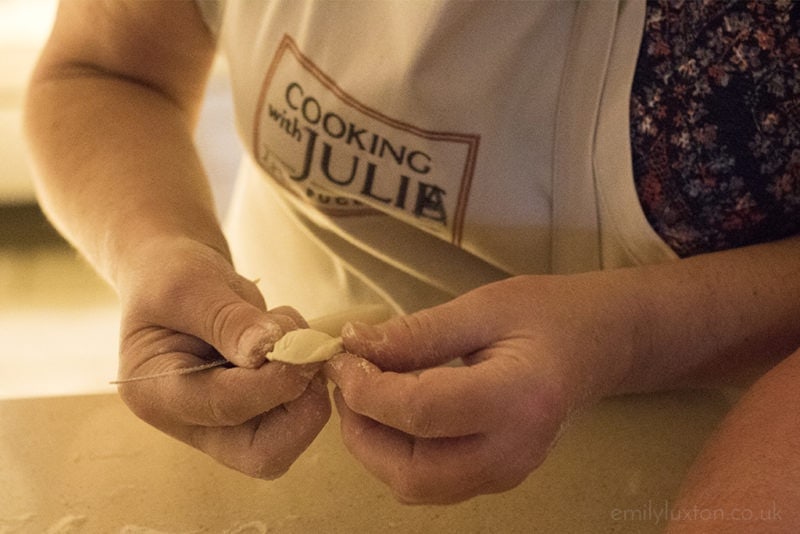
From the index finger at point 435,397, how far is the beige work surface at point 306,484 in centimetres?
9

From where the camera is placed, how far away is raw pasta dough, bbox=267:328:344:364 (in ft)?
1.38

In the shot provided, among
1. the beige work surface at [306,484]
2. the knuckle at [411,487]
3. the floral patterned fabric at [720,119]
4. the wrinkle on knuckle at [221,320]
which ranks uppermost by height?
the floral patterned fabric at [720,119]

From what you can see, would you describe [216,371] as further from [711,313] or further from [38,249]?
[38,249]

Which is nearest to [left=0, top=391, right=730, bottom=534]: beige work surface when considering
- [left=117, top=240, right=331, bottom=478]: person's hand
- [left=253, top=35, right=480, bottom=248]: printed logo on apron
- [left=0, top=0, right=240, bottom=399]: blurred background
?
[left=117, top=240, right=331, bottom=478]: person's hand

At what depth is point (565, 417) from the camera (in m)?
0.43

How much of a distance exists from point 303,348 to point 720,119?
0.28 m

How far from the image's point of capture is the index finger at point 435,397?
1.29 feet

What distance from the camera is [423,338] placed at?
42cm

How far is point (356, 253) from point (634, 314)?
288 millimetres

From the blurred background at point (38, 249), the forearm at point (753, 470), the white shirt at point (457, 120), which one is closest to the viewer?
the forearm at point (753, 470)

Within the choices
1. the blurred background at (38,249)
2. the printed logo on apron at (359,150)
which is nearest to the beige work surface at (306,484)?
the printed logo on apron at (359,150)

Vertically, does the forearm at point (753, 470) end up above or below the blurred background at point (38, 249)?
above

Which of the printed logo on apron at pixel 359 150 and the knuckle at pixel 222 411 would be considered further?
the printed logo on apron at pixel 359 150

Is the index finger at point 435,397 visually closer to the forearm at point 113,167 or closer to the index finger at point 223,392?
the index finger at point 223,392
